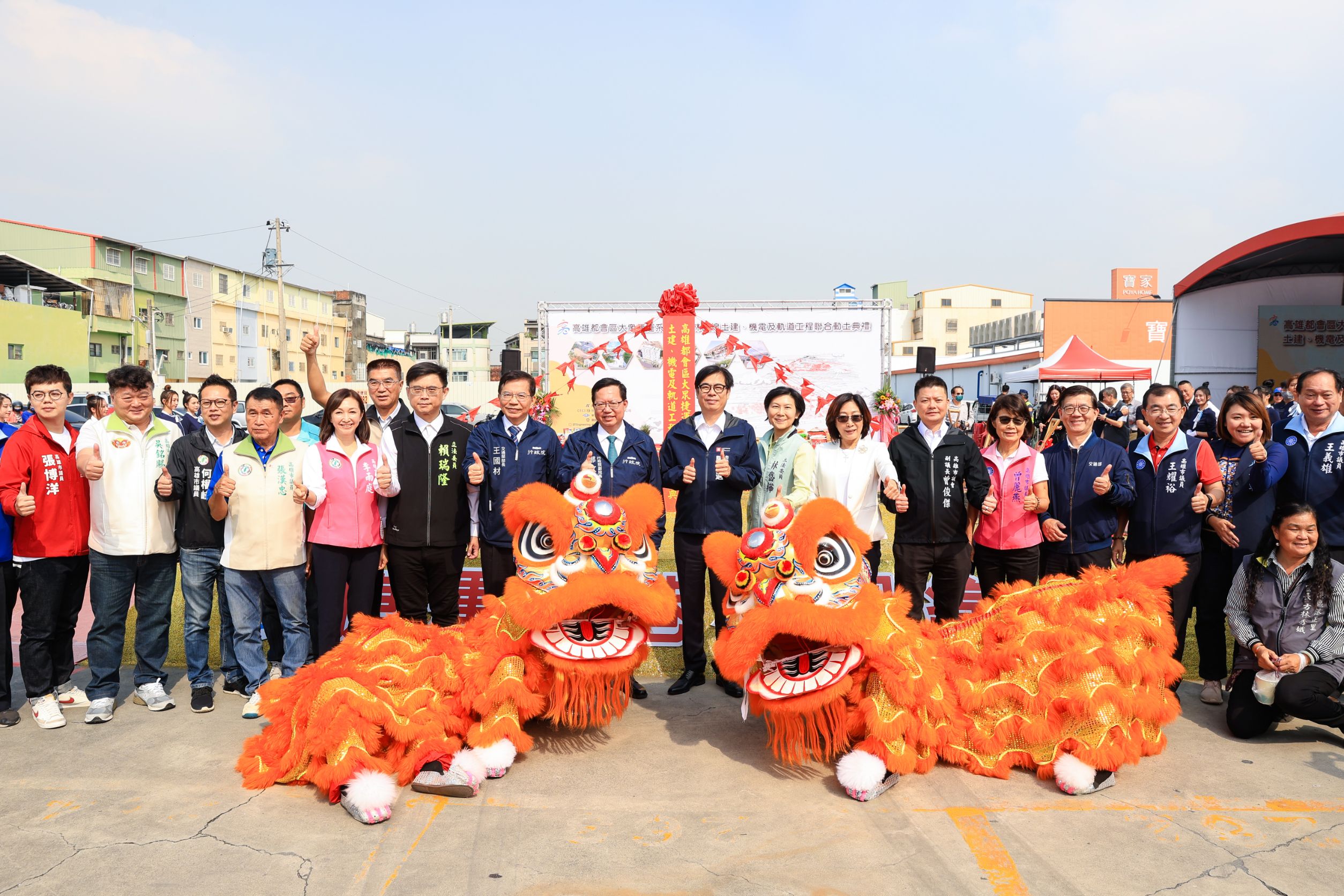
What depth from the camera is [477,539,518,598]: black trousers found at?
4133mm

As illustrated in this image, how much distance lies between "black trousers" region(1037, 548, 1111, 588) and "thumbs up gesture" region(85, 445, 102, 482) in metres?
4.61

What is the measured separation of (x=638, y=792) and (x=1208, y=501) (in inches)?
121

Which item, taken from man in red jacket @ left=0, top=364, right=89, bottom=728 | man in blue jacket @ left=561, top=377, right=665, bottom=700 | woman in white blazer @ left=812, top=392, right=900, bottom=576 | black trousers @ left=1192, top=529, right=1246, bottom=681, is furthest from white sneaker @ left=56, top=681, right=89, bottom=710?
black trousers @ left=1192, top=529, right=1246, bottom=681

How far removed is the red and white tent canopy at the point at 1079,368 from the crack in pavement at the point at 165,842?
16.4 metres

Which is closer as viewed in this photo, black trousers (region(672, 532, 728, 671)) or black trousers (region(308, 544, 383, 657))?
black trousers (region(308, 544, 383, 657))

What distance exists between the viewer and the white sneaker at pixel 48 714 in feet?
12.5

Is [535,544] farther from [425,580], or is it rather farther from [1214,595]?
[1214,595]

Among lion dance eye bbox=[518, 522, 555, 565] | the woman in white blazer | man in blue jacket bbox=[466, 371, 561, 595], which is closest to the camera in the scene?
lion dance eye bbox=[518, 522, 555, 565]

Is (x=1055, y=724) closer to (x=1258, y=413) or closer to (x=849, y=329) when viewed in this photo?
(x=1258, y=413)

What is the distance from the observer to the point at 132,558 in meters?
3.95

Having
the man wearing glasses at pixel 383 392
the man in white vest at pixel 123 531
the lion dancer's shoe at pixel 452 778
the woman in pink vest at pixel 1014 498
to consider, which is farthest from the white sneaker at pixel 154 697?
the woman in pink vest at pixel 1014 498

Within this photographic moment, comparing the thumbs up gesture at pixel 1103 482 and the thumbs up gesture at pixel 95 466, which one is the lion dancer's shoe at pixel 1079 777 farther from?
the thumbs up gesture at pixel 95 466

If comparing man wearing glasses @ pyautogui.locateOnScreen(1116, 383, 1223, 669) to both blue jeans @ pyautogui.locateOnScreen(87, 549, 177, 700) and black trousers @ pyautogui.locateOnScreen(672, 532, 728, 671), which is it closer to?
black trousers @ pyautogui.locateOnScreen(672, 532, 728, 671)

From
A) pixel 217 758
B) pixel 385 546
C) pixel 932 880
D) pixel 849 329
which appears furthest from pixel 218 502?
pixel 849 329
